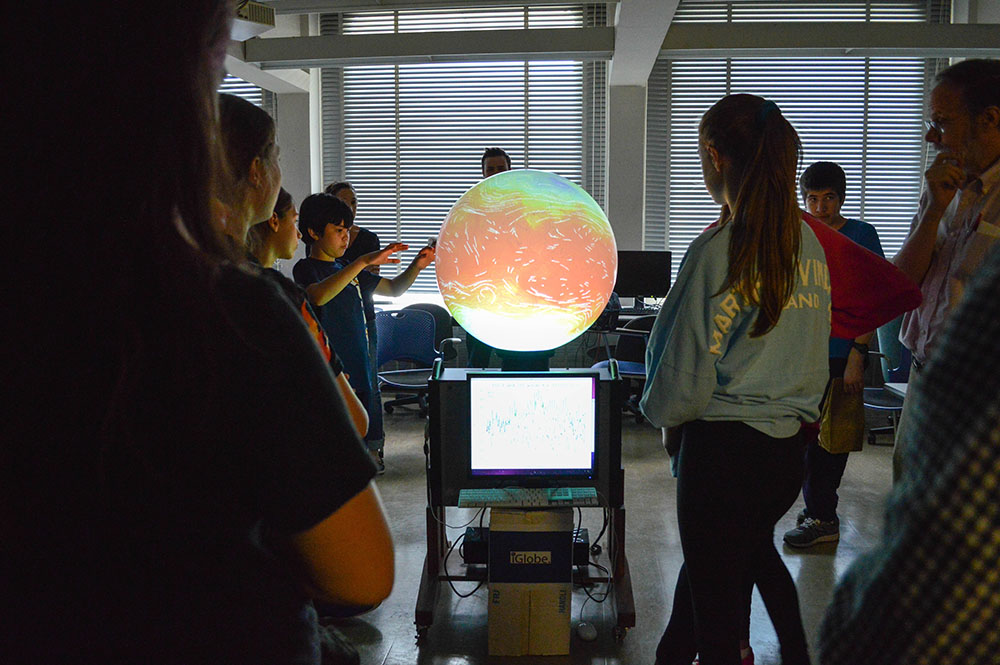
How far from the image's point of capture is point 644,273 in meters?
5.71

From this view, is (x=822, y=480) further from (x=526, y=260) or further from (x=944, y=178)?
(x=526, y=260)

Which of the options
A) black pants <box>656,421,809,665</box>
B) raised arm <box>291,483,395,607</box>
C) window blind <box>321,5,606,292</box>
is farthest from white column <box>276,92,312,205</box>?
raised arm <box>291,483,395,607</box>

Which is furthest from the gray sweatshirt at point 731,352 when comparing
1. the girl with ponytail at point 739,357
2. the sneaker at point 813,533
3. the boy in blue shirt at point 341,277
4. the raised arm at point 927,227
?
the sneaker at point 813,533

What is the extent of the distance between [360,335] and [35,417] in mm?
2980

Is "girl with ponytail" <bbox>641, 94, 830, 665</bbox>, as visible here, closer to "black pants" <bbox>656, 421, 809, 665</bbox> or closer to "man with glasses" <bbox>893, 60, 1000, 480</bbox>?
"black pants" <bbox>656, 421, 809, 665</bbox>

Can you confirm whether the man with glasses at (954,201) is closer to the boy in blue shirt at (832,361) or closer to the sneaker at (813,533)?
the boy in blue shirt at (832,361)

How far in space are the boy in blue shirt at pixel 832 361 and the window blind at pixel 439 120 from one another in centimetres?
343

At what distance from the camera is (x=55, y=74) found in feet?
1.72

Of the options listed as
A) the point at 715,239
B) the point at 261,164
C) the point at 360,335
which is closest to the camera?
the point at 261,164

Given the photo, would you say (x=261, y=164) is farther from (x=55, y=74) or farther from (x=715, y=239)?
(x=715, y=239)

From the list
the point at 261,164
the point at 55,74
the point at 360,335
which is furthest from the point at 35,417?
the point at 360,335

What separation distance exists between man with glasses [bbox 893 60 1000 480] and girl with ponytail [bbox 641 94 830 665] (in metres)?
0.27

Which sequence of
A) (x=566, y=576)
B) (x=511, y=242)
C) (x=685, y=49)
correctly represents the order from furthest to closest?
(x=685, y=49) < (x=566, y=576) < (x=511, y=242)

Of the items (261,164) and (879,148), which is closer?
(261,164)
